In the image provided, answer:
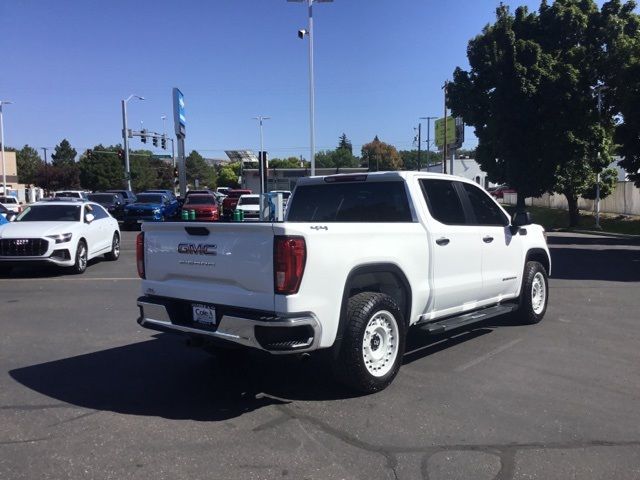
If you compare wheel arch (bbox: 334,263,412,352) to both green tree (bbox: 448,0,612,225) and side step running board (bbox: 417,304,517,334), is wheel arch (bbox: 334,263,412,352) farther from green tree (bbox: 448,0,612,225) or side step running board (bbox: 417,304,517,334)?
green tree (bbox: 448,0,612,225)

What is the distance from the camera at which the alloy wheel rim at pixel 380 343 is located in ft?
16.6

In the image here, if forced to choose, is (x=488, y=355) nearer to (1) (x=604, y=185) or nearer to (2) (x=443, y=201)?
(2) (x=443, y=201)

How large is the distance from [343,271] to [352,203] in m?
1.64

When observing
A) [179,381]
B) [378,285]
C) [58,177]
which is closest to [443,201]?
[378,285]

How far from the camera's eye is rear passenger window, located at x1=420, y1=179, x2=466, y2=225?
617cm

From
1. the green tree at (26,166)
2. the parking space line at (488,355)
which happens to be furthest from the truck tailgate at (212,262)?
the green tree at (26,166)

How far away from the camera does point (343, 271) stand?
4816 millimetres

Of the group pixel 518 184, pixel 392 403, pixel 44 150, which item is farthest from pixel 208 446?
pixel 44 150

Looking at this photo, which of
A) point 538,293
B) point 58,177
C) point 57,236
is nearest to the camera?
point 538,293

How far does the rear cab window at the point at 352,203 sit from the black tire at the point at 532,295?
2.59 m

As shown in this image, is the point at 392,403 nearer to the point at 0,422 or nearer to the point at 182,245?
the point at 182,245

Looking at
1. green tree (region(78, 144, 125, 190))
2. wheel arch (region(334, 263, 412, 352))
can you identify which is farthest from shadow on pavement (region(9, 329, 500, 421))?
green tree (region(78, 144, 125, 190))

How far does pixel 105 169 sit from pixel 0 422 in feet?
271

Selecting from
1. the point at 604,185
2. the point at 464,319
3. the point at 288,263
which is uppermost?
the point at 604,185
